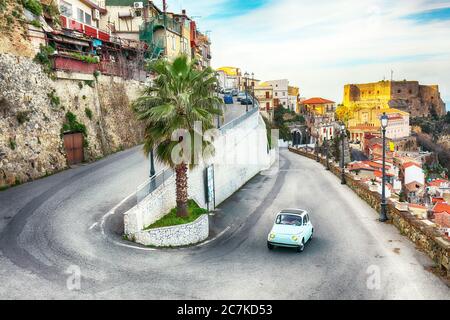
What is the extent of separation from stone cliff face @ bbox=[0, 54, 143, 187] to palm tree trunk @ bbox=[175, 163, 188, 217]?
4.15 metres

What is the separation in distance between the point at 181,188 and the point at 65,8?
26.4m

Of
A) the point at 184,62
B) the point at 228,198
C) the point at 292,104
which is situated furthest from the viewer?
the point at 292,104

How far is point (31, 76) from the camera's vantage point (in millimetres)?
24109

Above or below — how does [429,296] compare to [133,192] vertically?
below

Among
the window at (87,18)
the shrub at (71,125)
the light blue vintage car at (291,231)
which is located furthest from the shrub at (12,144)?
the window at (87,18)

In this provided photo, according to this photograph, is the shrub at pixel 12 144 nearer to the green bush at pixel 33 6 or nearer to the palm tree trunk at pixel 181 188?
the green bush at pixel 33 6

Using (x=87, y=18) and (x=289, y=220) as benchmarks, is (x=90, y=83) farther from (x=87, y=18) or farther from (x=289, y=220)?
(x=289, y=220)

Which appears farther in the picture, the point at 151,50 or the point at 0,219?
the point at 151,50

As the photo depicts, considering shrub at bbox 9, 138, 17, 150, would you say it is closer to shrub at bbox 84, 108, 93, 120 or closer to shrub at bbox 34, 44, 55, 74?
shrub at bbox 34, 44, 55, 74

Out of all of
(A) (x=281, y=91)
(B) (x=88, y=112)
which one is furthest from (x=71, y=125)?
(A) (x=281, y=91)
